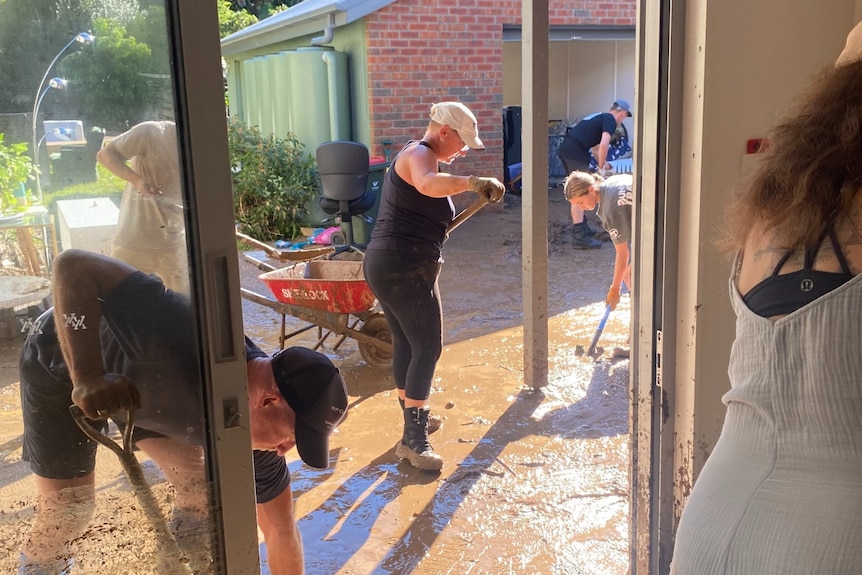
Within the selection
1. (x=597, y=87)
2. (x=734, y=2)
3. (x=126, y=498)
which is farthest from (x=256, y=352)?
(x=597, y=87)

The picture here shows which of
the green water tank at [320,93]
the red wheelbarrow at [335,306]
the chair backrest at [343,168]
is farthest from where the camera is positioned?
the green water tank at [320,93]

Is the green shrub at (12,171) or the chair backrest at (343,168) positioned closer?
the green shrub at (12,171)

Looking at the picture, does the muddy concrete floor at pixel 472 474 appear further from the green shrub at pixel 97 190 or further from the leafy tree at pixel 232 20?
the leafy tree at pixel 232 20

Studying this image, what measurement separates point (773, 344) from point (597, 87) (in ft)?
48.1

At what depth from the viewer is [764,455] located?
1293mm

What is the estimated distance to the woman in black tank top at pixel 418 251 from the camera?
12.5 ft

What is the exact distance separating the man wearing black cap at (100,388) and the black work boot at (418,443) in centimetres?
242

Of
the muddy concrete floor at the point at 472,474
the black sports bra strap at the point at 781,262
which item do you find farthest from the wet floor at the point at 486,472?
the black sports bra strap at the point at 781,262

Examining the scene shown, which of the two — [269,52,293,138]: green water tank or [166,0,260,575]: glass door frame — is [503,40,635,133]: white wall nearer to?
[269,52,293,138]: green water tank

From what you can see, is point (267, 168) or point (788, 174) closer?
point (788, 174)

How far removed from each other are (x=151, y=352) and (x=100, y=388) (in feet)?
0.36

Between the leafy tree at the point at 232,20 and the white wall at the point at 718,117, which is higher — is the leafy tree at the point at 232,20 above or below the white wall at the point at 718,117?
above

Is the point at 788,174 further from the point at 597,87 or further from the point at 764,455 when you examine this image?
the point at 597,87

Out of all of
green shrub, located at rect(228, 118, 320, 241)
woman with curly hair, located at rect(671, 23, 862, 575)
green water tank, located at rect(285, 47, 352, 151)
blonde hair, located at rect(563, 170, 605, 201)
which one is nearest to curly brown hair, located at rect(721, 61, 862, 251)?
woman with curly hair, located at rect(671, 23, 862, 575)
